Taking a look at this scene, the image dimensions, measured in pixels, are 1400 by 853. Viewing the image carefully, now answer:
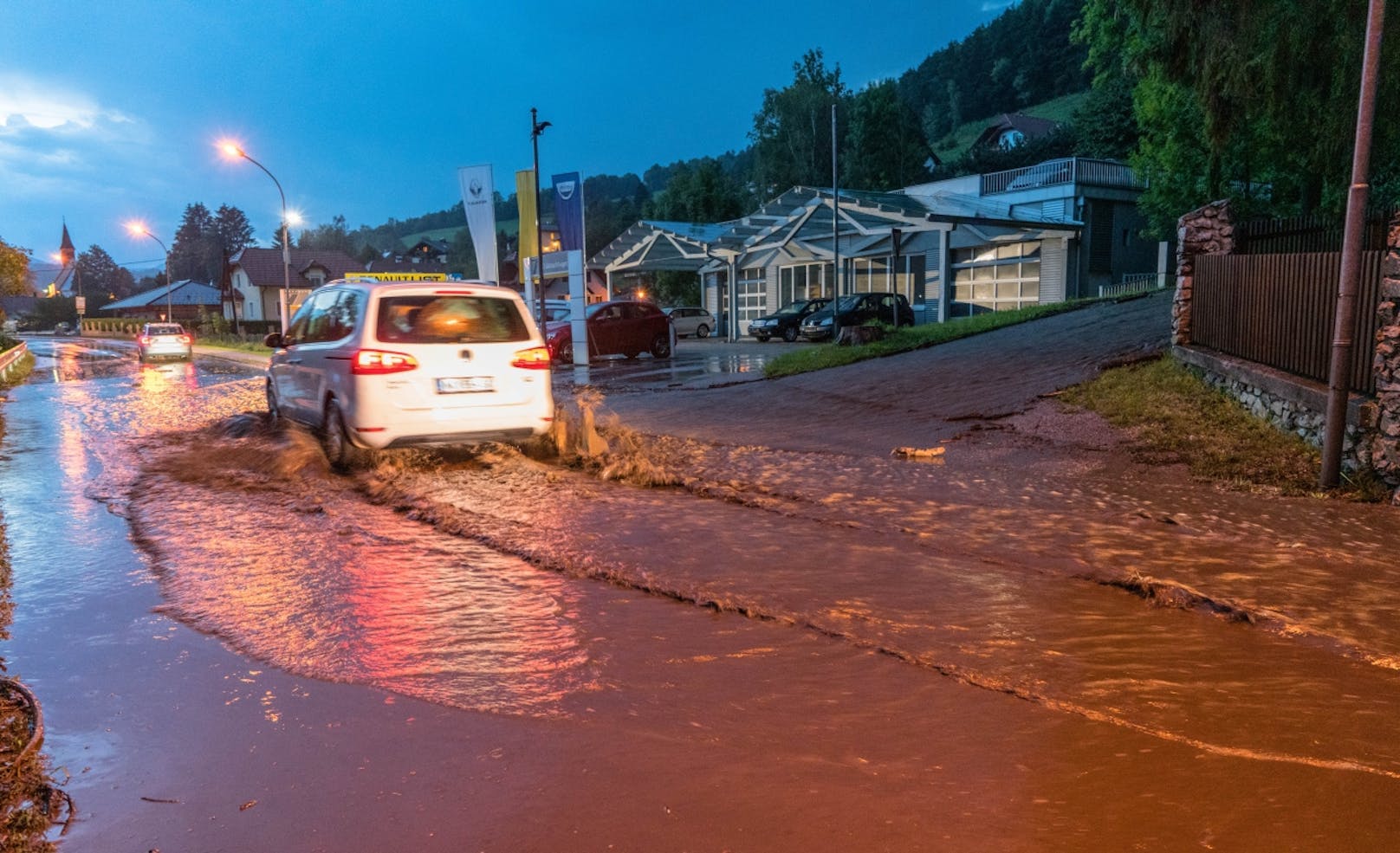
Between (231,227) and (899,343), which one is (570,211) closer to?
(899,343)

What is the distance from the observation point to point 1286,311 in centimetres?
986

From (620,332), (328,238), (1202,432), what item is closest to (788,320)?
(620,332)

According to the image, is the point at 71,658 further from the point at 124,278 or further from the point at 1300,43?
the point at 124,278

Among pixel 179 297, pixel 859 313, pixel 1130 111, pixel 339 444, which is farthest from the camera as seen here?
pixel 179 297

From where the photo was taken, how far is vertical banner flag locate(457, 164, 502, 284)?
2369 cm

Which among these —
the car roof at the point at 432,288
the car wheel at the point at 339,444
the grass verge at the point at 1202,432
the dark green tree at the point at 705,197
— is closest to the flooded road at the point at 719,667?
the car wheel at the point at 339,444

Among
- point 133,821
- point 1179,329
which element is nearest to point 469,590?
point 133,821

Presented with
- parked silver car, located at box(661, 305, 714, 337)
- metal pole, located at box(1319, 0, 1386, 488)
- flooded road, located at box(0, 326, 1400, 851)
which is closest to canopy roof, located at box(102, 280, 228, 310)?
parked silver car, located at box(661, 305, 714, 337)

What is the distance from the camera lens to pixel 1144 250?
114 ft

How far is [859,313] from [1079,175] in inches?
448

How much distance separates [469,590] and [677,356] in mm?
21752

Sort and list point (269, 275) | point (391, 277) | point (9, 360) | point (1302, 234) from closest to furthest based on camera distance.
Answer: point (1302, 234) → point (391, 277) → point (9, 360) → point (269, 275)

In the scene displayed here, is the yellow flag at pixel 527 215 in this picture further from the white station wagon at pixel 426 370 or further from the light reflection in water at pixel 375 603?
the light reflection in water at pixel 375 603

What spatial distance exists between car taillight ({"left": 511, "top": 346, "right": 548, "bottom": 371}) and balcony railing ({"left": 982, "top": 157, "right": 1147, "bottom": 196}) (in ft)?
94.6
